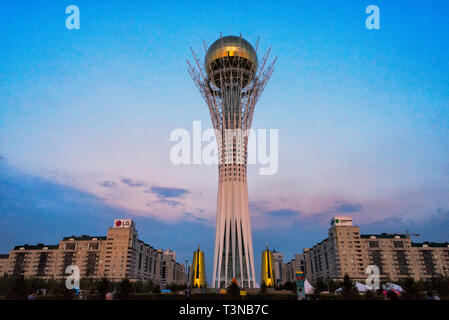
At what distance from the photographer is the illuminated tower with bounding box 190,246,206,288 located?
188 feet

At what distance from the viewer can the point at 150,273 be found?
406 feet

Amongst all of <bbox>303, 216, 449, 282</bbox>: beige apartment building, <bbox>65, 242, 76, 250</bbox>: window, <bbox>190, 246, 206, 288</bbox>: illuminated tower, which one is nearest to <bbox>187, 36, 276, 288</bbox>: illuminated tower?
<bbox>190, 246, 206, 288</bbox>: illuminated tower

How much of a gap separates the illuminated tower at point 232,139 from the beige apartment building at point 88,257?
54.9 meters

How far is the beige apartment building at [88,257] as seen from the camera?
102250 millimetres

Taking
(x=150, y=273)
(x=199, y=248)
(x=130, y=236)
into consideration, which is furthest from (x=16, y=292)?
(x=150, y=273)

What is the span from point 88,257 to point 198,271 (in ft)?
208

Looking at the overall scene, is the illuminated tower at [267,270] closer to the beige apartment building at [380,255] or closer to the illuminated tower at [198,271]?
the illuminated tower at [198,271]

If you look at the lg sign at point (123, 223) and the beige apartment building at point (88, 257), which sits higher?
the lg sign at point (123, 223)

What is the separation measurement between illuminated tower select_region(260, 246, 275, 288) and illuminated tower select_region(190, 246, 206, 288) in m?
10.6

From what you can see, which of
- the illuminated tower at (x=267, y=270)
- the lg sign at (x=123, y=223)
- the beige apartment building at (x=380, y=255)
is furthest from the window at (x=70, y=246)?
the beige apartment building at (x=380, y=255)

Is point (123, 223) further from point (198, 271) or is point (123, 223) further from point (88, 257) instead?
point (198, 271)

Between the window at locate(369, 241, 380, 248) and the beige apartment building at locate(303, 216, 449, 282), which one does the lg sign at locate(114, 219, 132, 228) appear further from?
the window at locate(369, 241, 380, 248)

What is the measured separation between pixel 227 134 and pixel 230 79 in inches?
480
